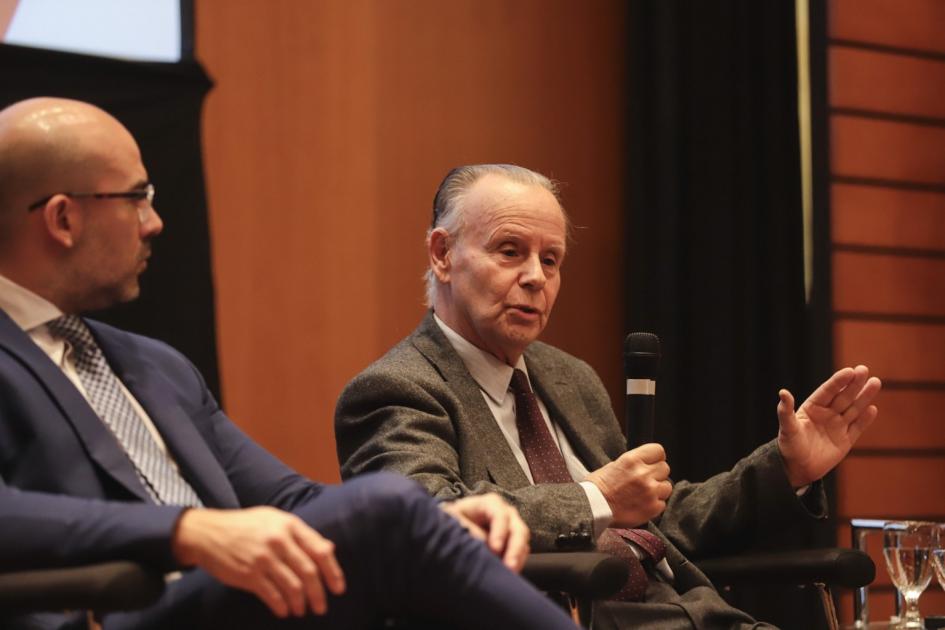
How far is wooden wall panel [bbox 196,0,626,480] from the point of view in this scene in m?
3.60

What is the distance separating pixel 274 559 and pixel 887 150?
3766 millimetres

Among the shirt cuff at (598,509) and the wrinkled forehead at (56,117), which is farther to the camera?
the shirt cuff at (598,509)

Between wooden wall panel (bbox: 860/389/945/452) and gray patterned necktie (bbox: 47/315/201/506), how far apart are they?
3.21m

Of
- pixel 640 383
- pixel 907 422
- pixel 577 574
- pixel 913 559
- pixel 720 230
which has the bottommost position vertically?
pixel 907 422

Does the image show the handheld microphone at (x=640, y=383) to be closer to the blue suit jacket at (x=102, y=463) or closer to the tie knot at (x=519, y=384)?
the tie knot at (x=519, y=384)

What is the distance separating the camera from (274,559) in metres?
1.40

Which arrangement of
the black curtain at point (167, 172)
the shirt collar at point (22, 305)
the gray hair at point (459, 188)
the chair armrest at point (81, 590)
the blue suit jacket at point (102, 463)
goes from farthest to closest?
the black curtain at point (167, 172) < the gray hair at point (459, 188) < the shirt collar at point (22, 305) < the blue suit jacket at point (102, 463) < the chair armrest at point (81, 590)

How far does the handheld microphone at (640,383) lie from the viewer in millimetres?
2137

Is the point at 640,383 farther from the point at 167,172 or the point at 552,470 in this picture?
the point at 167,172

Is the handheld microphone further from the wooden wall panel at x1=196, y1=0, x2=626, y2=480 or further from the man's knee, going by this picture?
the wooden wall panel at x1=196, y1=0, x2=626, y2=480

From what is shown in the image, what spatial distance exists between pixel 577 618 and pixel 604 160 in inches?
102

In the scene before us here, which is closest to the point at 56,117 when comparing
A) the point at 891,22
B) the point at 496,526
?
the point at 496,526

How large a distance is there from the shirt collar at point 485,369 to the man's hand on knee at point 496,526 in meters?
0.67

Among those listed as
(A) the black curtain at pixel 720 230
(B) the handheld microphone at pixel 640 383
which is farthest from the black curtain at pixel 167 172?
(B) the handheld microphone at pixel 640 383
